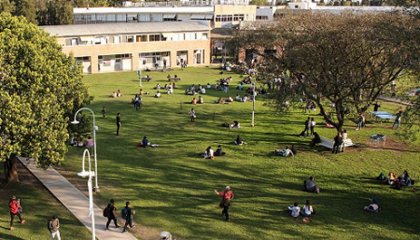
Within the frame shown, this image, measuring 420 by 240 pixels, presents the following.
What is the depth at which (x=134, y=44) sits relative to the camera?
2662 inches

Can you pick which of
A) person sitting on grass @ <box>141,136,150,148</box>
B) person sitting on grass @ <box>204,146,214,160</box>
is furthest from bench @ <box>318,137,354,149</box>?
person sitting on grass @ <box>141,136,150,148</box>

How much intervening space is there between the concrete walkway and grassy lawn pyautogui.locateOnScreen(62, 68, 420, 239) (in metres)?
0.83

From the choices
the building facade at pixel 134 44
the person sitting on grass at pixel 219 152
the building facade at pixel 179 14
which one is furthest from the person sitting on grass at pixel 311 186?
the building facade at pixel 179 14

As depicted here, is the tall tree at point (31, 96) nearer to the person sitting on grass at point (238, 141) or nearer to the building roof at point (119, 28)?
the person sitting on grass at point (238, 141)

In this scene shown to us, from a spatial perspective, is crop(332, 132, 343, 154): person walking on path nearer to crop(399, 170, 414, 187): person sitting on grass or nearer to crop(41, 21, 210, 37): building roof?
crop(399, 170, 414, 187): person sitting on grass

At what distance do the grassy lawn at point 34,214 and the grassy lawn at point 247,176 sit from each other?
2.11 meters

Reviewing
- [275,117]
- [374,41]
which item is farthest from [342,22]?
[275,117]

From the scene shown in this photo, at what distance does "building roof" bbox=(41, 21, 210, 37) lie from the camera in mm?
62000

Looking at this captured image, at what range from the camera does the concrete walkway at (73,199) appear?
59.5 feet

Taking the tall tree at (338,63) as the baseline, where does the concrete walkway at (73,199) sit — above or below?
below

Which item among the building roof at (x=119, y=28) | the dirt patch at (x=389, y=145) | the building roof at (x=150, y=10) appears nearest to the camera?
the dirt patch at (x=389, y=145)

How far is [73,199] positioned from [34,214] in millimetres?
1994

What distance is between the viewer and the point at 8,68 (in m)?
20.0

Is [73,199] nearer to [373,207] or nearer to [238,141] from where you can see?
[238,141]
